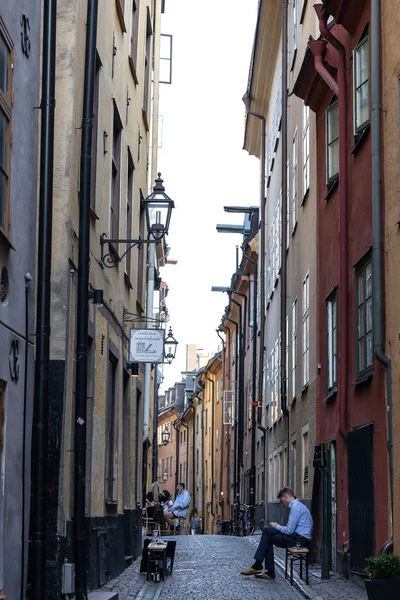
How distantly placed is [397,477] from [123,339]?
23.7ft

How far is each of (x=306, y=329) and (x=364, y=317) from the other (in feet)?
19.8

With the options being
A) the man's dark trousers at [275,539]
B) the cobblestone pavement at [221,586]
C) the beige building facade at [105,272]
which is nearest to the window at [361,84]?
the beige building facade at [105,272]

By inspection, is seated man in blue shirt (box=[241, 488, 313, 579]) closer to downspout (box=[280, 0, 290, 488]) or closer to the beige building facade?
the beige building facade

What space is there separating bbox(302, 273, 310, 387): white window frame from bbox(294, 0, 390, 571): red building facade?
1.93 metres

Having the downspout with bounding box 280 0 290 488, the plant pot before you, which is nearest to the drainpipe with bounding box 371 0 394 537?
the plant pot

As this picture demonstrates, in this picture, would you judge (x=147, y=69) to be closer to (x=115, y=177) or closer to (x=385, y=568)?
(x=115, y=177)

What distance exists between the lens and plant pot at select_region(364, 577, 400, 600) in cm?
855

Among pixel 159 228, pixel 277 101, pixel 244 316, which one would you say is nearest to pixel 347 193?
pixel 159 228

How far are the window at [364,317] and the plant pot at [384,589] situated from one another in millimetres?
5026

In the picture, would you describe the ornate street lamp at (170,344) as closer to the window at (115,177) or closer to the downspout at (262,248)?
the downspout at (262,248)

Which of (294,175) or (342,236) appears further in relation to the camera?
(294,175)

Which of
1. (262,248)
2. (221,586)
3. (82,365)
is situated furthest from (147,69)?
(82,365)

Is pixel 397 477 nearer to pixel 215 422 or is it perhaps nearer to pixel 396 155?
pixel 396 155

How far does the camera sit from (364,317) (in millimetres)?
14086
